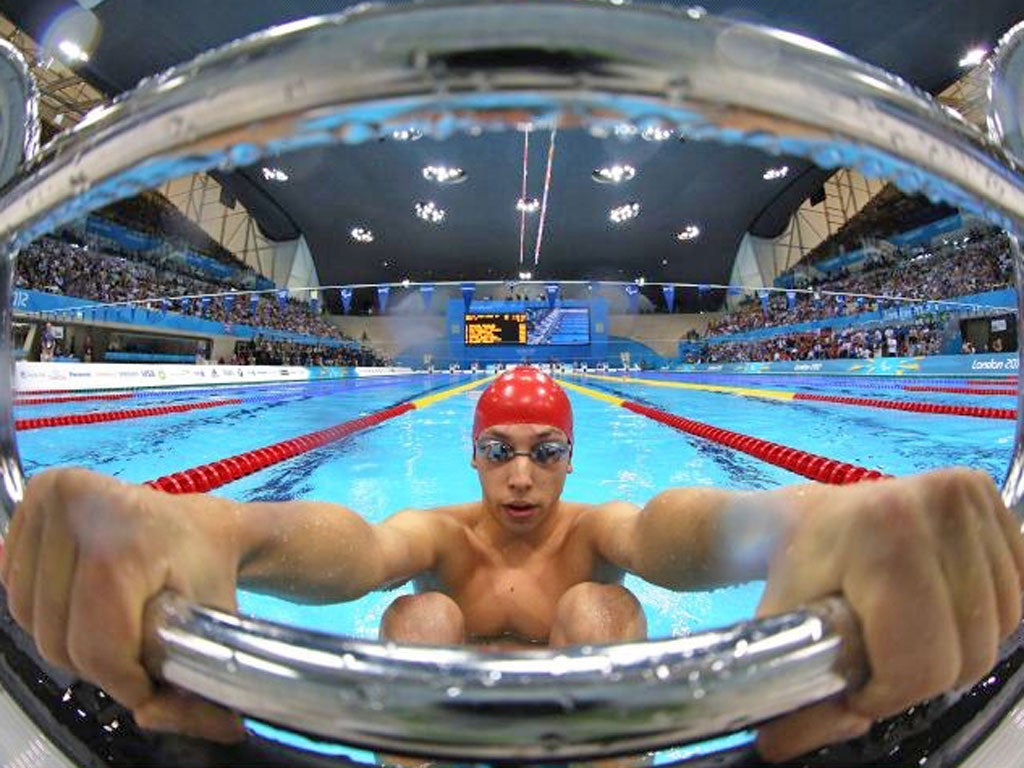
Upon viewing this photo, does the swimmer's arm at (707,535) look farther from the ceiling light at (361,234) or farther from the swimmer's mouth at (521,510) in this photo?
the ceiling light at (361,234)

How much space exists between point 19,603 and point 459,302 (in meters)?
32.2

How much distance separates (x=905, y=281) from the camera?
64.5ft

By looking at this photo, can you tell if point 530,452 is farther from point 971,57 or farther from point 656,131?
point 971,57

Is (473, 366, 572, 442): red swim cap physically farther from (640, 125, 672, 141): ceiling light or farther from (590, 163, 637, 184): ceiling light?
(590, 163, 637, 184): ceiling light

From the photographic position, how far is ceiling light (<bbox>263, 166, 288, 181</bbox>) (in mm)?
20081

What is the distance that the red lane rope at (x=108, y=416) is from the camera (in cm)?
512

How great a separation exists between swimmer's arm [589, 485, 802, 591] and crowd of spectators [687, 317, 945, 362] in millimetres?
16693

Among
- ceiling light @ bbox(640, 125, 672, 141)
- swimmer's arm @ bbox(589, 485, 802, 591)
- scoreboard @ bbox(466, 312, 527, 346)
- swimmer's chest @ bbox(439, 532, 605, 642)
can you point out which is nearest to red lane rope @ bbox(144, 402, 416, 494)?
swimmer's chest @ bbox(439, 532, 605, 642)

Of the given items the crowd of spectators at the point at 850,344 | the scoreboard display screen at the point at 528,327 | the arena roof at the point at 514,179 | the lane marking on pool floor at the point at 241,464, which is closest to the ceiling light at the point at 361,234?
the arena roof at the point at 514,179

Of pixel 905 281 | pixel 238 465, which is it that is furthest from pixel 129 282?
pixel 905 281

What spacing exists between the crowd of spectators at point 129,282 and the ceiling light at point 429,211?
7284 millimetres

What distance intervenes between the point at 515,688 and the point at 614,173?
20819 millimetres

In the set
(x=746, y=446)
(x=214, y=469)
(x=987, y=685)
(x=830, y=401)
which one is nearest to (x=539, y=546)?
(x=987, y=685)

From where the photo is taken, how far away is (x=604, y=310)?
32562 millimetres
